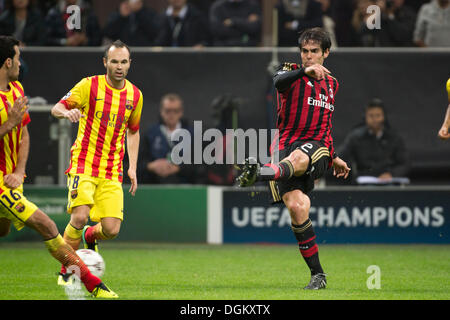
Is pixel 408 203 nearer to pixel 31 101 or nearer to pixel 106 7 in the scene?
pixel 31 101

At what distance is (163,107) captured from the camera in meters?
12.1

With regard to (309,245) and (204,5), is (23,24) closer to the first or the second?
(204,5)

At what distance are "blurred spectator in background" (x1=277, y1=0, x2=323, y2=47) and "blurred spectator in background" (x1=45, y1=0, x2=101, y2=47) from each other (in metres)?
2.71

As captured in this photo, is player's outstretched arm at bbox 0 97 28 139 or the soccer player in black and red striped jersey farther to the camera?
the soccer player in black and red striped jersey

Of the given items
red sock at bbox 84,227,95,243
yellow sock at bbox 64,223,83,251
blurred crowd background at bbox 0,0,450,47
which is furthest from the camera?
blurred crowd background at bbox 0,0,450,47

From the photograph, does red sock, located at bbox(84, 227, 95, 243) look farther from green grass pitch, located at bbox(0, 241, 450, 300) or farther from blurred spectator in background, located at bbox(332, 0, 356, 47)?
blurred spectator in background, located at bbox(332, 0, 356, 47)

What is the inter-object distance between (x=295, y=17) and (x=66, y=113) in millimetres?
6549

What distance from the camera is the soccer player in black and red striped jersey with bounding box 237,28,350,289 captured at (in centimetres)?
716

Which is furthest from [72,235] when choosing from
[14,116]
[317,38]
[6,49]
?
[317,38]

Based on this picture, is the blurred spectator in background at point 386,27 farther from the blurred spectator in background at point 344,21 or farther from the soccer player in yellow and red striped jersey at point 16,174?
the soccer player in yellow and red striped jersey at point 16,174

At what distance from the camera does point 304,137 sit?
741cm

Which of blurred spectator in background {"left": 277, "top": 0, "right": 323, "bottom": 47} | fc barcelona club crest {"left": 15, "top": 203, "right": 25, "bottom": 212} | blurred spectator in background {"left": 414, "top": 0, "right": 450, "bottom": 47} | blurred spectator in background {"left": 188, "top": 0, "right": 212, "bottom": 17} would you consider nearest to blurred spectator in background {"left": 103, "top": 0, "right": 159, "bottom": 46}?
blurred spectator in background {"left": 277, "top": 0, "right": 323, "bottom": 47}

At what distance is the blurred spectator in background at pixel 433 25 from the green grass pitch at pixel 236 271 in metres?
3.13

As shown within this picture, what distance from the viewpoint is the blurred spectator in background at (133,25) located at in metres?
12.9
